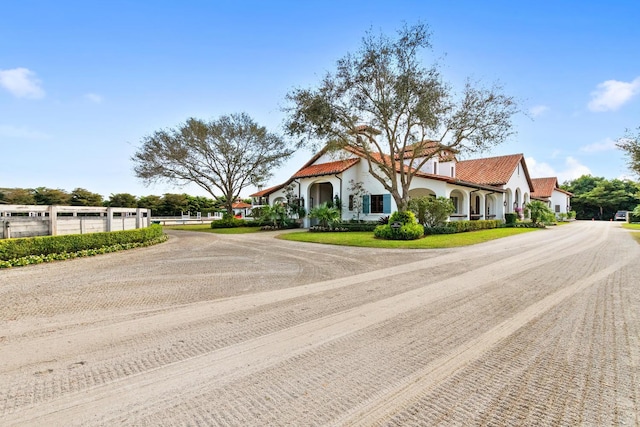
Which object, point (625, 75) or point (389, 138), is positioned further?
point (389, 138)

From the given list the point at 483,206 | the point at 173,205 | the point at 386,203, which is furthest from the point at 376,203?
the point at 173,205

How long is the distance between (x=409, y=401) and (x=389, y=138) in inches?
634

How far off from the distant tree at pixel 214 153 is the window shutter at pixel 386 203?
1443cm

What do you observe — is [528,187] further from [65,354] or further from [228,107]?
[65,354]

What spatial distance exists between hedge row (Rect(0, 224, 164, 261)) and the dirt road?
92.7 inches

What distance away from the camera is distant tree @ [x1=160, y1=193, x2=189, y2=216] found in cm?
4675

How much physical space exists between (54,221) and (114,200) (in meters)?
37.9

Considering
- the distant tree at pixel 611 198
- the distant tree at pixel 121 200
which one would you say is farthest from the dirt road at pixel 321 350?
the distant tree at pixel 611 198

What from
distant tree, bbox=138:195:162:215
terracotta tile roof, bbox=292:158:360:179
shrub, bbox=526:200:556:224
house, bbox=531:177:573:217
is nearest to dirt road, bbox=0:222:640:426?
terracotta tile roof, bbox=292:158:360:179

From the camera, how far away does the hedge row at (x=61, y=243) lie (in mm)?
8734

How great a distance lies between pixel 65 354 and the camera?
3344mm

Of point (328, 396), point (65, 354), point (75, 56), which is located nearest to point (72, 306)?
point (65, 354)

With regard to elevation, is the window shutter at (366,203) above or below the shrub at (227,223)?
above

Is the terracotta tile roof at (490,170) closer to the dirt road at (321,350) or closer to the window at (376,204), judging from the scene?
the window at (376,204)
